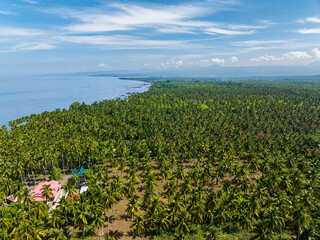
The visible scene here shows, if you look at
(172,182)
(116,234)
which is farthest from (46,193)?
(172,182)

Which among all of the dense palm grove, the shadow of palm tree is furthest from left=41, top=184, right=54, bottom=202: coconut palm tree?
the shadow of palm tree

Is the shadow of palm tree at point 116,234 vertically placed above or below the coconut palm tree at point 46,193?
below

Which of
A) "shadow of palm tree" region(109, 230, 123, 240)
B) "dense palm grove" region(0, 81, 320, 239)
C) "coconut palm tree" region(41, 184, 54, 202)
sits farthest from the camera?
"coconut palm tree" region(41, 184, 54, 202)

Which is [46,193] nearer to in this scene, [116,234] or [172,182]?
[116,234]

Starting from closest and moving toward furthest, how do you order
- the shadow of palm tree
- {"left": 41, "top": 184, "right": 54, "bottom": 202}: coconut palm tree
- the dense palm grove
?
the dense palm grove → the shadow of palm tree → {"left": 41, "top": 184, "right": 54, "bottom": 202}: coconut palm tree

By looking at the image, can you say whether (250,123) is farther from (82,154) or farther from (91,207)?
(91,207)

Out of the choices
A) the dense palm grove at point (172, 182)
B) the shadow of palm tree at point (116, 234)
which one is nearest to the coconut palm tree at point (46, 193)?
the dense palm grove at point (172, 182)

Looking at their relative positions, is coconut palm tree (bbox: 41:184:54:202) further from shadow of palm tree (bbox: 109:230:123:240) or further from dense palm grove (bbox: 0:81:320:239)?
shadow of palm tree (bbox: 109:230:123:240)

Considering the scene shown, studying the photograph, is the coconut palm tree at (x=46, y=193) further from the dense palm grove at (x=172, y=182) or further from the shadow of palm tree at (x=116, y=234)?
the shadow of palm tree at (x=116, y=234)

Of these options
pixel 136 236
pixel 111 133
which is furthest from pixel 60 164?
pixel 136 236
